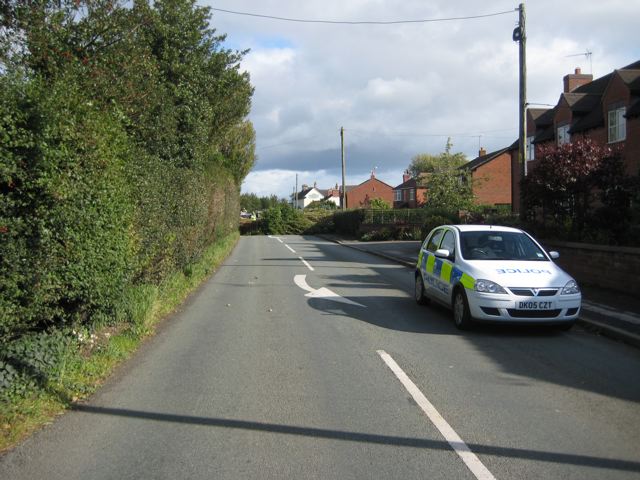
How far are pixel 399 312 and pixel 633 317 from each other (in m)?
3.79

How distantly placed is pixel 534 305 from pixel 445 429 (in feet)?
13.1

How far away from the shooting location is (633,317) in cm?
932

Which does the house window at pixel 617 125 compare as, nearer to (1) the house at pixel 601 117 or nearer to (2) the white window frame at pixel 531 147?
(1) the house at pixel 601 117

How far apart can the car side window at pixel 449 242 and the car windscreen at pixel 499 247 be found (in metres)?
0.17

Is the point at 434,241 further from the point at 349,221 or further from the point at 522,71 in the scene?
the point at 349,221

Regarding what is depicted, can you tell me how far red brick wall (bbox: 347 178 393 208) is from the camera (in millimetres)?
102500

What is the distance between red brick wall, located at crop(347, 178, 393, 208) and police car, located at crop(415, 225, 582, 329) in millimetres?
91998

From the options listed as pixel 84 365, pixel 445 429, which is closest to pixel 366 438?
pixel 445 429

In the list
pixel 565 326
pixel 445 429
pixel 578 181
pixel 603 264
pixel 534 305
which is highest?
pixel 578 181

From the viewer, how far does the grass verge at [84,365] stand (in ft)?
15.8

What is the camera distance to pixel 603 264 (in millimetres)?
12672

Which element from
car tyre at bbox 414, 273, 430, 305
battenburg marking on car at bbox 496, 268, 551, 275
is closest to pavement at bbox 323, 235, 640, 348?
battenburg marking on car at bbox 496, 268, 551, 275

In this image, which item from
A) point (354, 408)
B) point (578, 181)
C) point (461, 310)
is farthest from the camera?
point (578, 181)

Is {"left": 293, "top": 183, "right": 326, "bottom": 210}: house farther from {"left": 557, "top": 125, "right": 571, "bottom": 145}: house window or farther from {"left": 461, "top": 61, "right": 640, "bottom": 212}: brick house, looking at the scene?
{"left": 557, "top": 125, "right": 571, "bottom": 145}: house window
